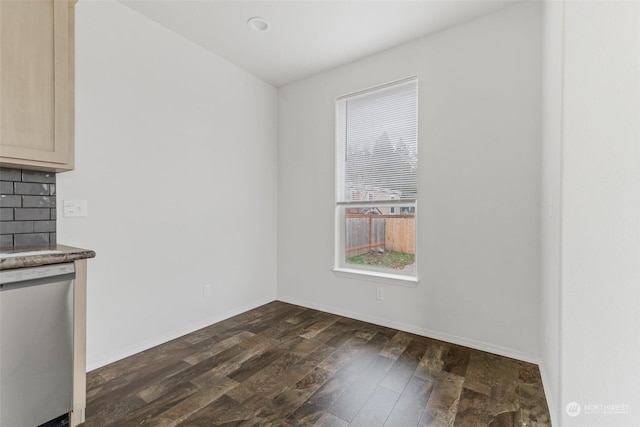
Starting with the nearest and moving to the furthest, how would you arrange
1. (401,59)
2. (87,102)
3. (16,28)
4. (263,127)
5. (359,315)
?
(16,28), (87,102), (401,59), (359,315), (263,127)

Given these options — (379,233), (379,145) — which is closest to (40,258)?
(379,233)

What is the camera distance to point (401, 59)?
2754 mm

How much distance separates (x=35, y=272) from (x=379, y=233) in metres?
2.60

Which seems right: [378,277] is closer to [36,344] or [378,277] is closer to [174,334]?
[174,334]

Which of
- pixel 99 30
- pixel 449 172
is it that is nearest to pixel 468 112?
pixel 449 172

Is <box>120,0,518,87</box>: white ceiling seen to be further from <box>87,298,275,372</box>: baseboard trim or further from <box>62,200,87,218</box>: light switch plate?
<box>87,298,275,372</box>: baseboard trim

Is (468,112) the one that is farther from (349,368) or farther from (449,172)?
(349,368)

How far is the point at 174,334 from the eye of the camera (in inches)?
102

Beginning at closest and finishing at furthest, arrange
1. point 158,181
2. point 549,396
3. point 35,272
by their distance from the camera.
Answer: point 35,272, point 549,396, point 158,181

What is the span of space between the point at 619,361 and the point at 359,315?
2056mm

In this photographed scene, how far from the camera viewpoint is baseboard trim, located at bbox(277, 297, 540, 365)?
2.22 metres

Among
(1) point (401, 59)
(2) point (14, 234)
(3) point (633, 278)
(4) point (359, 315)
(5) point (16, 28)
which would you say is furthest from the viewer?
(4) point (359, 315)

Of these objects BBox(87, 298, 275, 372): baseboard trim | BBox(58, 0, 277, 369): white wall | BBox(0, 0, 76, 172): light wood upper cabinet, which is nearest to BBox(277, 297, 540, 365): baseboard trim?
BBox(87, 298, 275, 372): baseboard trim

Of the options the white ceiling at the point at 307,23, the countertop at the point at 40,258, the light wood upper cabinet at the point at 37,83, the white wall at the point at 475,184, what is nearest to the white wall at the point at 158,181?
the white ceiling at the point at 307,23
